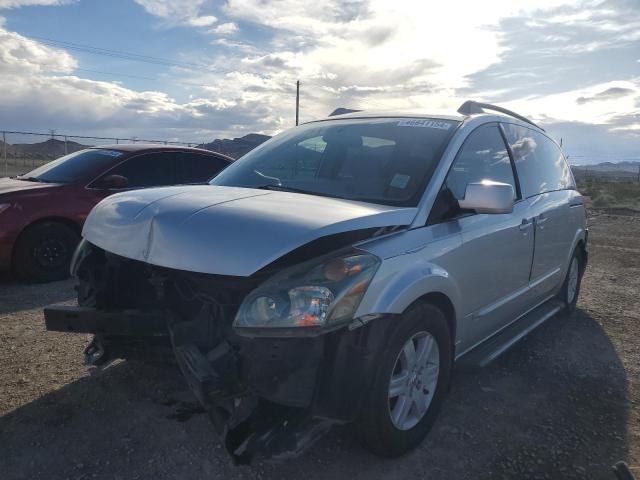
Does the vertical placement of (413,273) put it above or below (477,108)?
below

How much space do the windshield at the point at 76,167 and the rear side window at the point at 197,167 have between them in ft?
2.71

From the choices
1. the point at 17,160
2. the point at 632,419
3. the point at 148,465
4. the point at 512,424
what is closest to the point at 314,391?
the point at 148,465

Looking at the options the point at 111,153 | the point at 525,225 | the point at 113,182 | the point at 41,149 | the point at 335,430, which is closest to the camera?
the point at 335,430

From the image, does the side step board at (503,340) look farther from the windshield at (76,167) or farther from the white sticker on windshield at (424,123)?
the windshield at (76,167)

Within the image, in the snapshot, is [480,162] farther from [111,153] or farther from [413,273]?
[111,153]

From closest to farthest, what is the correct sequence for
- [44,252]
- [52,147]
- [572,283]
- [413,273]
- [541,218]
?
[413,273]
[541,218]
[572,283]
[44,252]
[52,147]

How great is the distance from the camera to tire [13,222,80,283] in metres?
5.87

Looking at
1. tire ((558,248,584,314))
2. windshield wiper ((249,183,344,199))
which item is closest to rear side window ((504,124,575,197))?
tire ((558,248,584,314))

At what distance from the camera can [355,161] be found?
3.44m

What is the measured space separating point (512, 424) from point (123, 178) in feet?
16.9

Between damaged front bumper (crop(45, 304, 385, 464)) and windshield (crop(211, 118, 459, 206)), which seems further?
windshield (crop(211, 118, 459, 206))

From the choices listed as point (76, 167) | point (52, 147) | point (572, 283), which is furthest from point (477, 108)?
point (52, 147)

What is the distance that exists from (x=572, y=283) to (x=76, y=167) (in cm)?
605

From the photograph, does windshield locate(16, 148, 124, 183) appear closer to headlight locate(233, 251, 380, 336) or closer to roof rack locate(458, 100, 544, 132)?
roof rack locate(458, 100, 544, 132)
